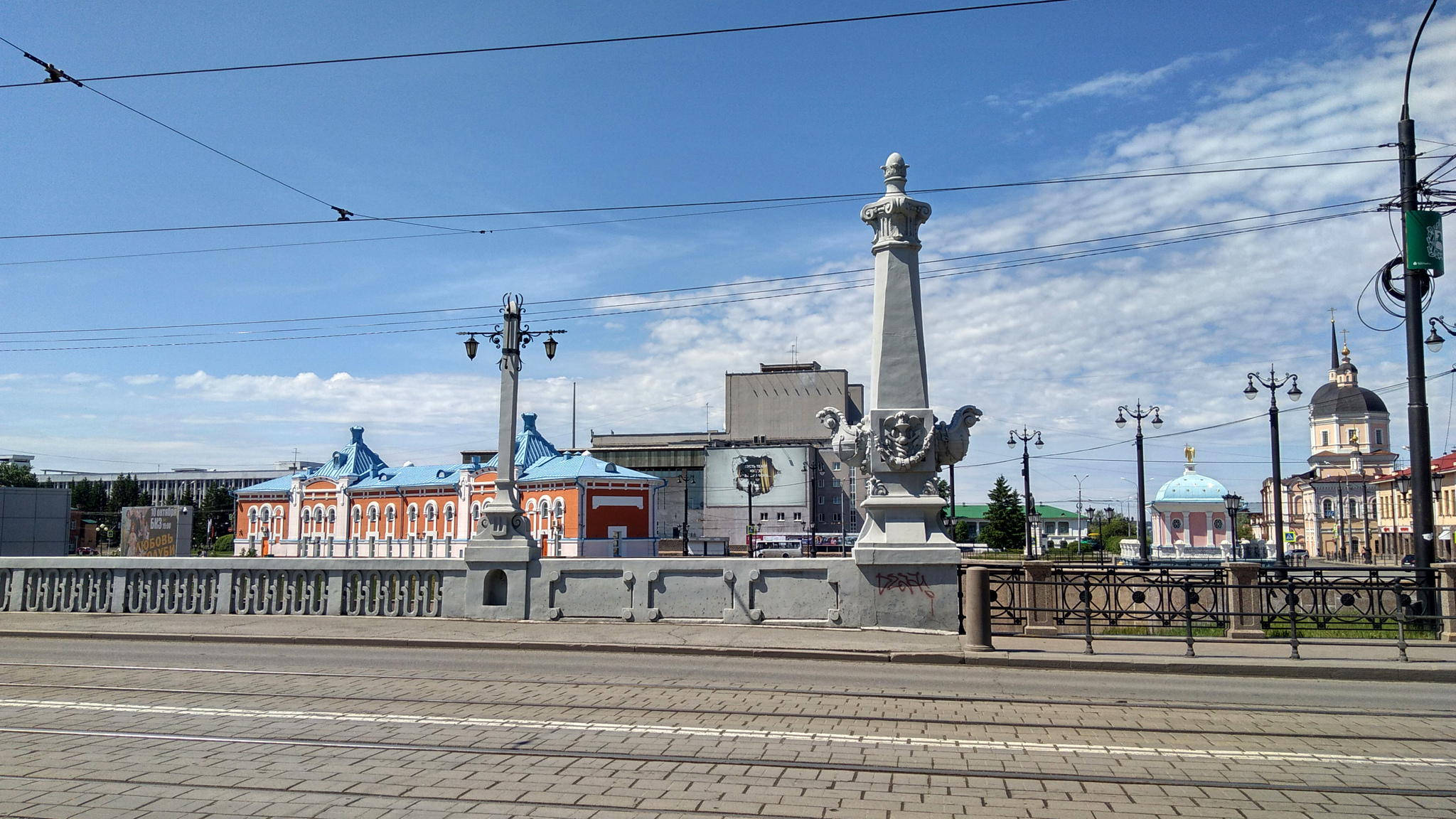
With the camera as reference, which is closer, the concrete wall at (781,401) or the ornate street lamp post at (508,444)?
the ornate street lamp post at (508,444)

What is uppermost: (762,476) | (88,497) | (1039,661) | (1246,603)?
(762,476)

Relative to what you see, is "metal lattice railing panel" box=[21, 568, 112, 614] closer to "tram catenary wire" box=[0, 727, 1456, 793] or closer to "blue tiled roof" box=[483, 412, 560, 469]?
"tram catenary wire" box=[0, 727, 1456, 793]

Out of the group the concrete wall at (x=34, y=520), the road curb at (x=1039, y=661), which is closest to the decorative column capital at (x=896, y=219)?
the road curb at (x=1039, y=661)

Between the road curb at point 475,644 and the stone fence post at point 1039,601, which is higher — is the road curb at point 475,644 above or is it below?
below

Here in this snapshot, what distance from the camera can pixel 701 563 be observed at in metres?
15.4

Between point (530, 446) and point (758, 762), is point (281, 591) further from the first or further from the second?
point (530, 446)

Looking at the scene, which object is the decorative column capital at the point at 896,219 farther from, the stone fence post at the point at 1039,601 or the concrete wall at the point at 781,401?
the concrete wall at the point at 781,401

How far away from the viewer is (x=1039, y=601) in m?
14.7

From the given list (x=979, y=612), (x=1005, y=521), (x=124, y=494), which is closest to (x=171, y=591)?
(x=979, y=612)

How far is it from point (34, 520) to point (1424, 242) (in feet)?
132

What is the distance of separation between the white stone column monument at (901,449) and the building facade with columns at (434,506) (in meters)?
37.5

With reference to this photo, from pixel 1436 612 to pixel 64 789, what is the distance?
1834cm

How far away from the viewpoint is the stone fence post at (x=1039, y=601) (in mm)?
14156

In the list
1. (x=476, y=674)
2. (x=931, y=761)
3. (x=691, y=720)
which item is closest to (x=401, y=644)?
(x=476, y=674)
